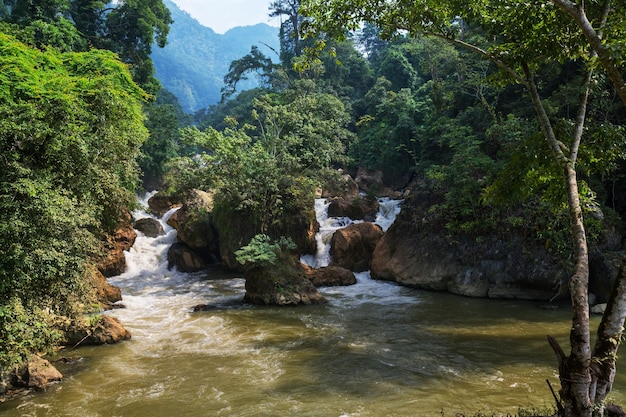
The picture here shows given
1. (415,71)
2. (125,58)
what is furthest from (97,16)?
(415,71)

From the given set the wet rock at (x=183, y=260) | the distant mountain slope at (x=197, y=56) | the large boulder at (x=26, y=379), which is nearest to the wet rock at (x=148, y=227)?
the wet rock at (x=183, y=260)

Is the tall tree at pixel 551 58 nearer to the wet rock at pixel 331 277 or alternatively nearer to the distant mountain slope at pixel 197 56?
the wet rock at pixel 331 277

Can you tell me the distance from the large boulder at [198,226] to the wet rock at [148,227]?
1.03 metres

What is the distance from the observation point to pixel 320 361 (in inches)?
364

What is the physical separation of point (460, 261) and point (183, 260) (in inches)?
515

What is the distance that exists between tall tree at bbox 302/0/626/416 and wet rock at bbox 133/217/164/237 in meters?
18.5

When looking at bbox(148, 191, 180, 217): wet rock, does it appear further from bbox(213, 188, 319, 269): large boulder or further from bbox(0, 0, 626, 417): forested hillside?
bbox(213, 188, 319, 269): large boulder

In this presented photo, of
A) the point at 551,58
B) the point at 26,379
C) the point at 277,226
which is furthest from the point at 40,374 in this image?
the point at 277,226

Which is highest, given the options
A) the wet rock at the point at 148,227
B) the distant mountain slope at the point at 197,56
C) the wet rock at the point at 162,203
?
the distant mountain slope at the point at 197,56

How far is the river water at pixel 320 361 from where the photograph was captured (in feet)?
23.5

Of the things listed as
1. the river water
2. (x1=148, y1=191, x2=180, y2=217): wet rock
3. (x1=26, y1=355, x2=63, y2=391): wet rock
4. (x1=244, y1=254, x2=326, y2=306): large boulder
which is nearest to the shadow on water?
the river water

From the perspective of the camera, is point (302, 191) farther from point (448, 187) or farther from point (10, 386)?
point (10, 386)

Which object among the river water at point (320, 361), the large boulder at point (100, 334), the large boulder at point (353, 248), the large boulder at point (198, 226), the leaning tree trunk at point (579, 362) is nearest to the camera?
the leaning tree trunk at point (579, 362)

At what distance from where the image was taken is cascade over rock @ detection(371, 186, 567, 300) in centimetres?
1411
